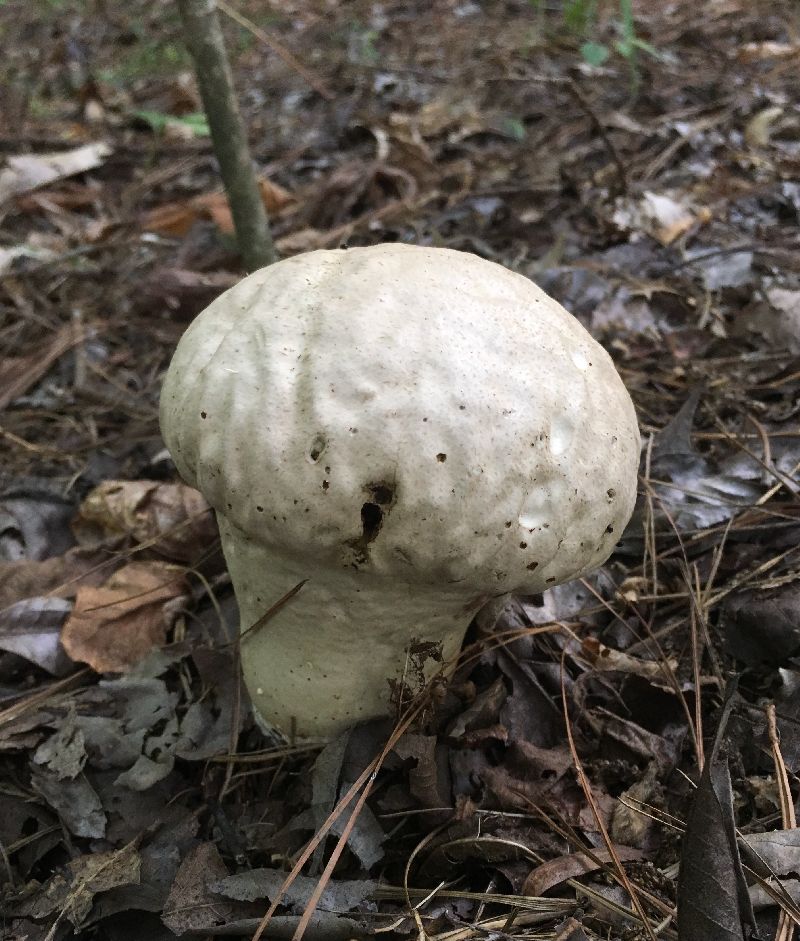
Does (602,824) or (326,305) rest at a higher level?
(326,305)

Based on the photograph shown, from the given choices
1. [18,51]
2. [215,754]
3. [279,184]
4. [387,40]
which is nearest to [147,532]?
[215,754]

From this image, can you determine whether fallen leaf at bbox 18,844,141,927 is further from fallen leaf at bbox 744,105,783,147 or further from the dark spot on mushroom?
fallen leaf at bbox 744,105,783,147

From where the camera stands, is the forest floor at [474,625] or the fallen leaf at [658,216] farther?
the fallen leaf at [658,216]

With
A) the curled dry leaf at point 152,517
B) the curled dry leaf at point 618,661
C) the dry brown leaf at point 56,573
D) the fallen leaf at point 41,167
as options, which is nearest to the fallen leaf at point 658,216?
the curled dry leaf at point 618,661

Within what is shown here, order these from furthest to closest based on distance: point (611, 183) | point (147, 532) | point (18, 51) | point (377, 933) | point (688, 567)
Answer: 1. point (18, 51)
2. point (611, 183)
3. point (147, 532)
4. point (688, 567)
5. point (377, 933)

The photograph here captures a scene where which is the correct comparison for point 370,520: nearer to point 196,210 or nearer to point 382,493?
point 382,493

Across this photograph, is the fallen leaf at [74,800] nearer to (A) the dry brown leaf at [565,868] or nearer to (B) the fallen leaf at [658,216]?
(A) the dry brown leaf at [565,868]

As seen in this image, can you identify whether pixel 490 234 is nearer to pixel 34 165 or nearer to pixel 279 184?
pixel 279 184

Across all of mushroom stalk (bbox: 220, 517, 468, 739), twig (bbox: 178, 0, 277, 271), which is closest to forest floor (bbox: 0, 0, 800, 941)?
mushroom stalk (bbox: 220, 517, 468, 739)

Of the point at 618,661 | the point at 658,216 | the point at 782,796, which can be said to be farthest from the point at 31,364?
the point at 782,796
